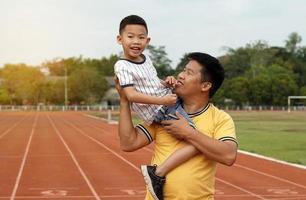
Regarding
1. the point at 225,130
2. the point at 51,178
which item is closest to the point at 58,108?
the point at 51,178

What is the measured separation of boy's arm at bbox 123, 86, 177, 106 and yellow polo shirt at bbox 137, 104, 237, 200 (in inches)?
5.7

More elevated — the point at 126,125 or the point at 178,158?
the point at 126,125

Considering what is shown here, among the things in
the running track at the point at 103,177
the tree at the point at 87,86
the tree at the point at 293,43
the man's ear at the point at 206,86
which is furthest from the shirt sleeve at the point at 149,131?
the tree at the point at 293,43

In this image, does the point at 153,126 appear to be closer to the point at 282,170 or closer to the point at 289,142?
the point at 282,170

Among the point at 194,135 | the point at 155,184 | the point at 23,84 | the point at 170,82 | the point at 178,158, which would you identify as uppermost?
the point at 23,84

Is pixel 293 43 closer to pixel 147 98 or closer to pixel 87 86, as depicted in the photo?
pixel 87 86

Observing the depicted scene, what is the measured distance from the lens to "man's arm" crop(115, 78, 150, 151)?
3047mm

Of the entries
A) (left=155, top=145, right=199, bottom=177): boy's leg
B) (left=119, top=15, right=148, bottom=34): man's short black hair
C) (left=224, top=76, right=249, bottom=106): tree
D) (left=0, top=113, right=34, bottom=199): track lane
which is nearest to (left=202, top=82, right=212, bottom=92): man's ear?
(left=155, top=145, right=199, bottom=177): boy's leg

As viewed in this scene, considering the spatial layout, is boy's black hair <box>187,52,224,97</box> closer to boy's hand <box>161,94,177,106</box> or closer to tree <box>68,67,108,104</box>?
boy's hand <box>161,94,177,106</box>

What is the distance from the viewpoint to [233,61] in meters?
95.3

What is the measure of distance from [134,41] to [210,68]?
1.28 feet

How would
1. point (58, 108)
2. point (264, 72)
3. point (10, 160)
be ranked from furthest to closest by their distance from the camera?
1. point (264, 72)
2. point (58, 108)
3. point (10, 160)

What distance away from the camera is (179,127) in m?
2.88

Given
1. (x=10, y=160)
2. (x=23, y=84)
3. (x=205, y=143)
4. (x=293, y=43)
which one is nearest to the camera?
(x=205, y=143)
